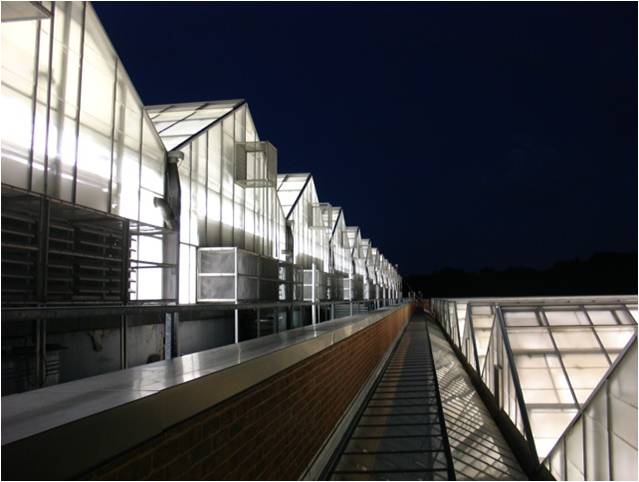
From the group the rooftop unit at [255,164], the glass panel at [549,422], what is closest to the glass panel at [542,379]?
the glass panel at [549,422]

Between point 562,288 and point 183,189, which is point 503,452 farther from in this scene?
point 562,288

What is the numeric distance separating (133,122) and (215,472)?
11.1m

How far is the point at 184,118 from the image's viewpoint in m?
17.5

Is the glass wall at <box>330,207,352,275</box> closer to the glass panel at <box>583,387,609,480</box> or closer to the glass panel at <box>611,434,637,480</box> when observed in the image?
the glass panel at <box>583,387,609,480</box>

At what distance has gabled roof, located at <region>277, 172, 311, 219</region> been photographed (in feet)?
88.2

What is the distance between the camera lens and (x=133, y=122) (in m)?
12.7

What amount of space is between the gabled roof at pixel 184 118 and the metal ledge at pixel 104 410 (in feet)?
40.0

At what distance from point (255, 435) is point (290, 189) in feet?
83.4

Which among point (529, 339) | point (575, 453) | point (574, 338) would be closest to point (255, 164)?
point (529, 339)

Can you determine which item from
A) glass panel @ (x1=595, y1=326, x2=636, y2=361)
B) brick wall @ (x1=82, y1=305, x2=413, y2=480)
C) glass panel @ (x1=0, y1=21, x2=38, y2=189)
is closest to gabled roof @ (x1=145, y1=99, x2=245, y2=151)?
glass panel @ (x1=0, y1=21, x2=38, y2=189)

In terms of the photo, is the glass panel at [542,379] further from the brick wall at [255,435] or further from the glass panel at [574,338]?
the brick wall at [255,435]

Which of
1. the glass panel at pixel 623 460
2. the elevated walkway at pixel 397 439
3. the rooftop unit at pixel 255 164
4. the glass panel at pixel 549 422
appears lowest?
the glass panel at pixel 549 422

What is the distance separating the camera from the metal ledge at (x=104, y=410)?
179cm

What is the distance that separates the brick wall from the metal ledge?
0.08 meters
